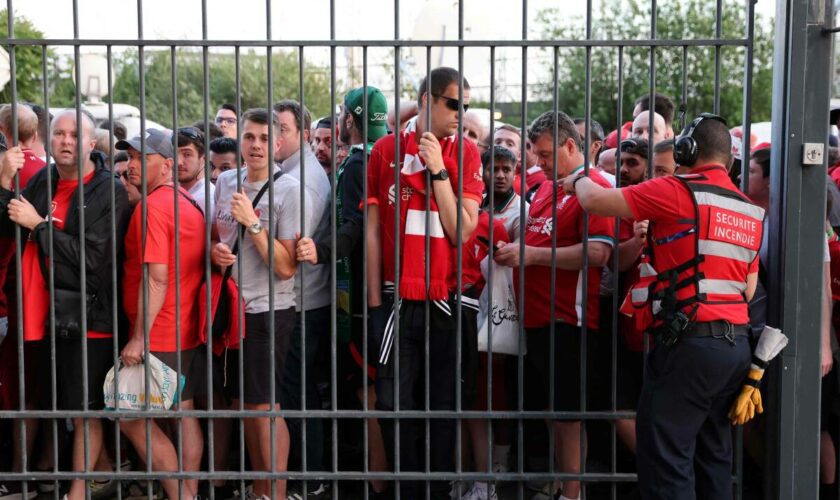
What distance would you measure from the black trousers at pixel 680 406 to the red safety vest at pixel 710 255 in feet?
0.47

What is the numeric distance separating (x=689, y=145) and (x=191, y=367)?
2651mm

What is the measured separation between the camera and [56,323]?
5031 mm

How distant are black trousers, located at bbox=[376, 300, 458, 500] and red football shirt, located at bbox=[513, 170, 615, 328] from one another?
18.3 inches

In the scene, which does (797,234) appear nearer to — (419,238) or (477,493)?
(419,238)

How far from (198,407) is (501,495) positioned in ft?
5.91

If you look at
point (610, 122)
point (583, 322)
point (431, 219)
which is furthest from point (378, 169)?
point (610, 122)

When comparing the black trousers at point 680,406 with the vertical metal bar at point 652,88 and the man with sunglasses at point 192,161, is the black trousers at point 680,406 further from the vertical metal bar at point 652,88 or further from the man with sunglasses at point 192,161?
the man with sunglasses at point 192,161

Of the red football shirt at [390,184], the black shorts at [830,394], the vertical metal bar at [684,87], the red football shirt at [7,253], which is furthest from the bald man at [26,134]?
the black shorts at [830,394]

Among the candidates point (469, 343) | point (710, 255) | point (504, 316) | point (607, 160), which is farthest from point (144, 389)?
point (607, 160)

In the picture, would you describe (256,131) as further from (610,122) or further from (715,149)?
(610,122)

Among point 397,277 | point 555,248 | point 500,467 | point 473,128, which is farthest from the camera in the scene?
point 473,128

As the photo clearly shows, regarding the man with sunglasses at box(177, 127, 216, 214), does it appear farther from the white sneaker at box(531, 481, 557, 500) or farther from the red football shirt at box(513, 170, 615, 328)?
the white sneaker at box(531, 481, 557, 500)

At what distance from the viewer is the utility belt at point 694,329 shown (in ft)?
14.4

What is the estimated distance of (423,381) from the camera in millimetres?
5289
